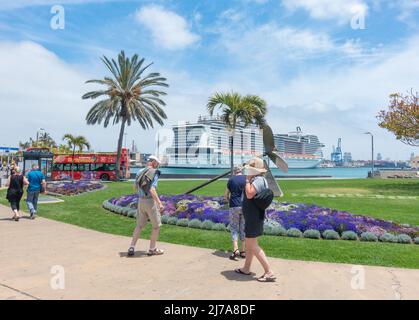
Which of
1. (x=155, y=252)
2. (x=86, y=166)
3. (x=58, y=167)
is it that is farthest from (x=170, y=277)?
(x=58, y=167)

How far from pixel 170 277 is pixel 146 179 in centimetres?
174

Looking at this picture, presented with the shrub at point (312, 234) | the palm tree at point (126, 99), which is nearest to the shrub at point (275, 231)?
the shrub at point (312, 234)

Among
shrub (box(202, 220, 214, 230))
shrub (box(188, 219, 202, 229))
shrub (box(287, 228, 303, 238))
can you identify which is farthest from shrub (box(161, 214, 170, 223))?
shrub (box(287, 228, 303, 238))

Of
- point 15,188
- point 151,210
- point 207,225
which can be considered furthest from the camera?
point 15,188

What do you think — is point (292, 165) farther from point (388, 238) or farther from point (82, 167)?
point (388, 238)

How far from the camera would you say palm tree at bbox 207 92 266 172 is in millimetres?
16797

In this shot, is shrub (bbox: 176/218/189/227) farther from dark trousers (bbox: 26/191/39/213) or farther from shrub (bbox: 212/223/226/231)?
dark trousers (bbox: 26/191/39/213)

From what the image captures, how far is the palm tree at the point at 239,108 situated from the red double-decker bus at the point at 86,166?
1874 cm

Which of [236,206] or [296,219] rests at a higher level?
[236,206]

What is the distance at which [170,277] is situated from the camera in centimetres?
488

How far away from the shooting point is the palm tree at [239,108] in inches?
661

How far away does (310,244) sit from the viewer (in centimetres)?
683

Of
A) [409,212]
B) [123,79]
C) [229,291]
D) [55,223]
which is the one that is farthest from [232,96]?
[123,79]
